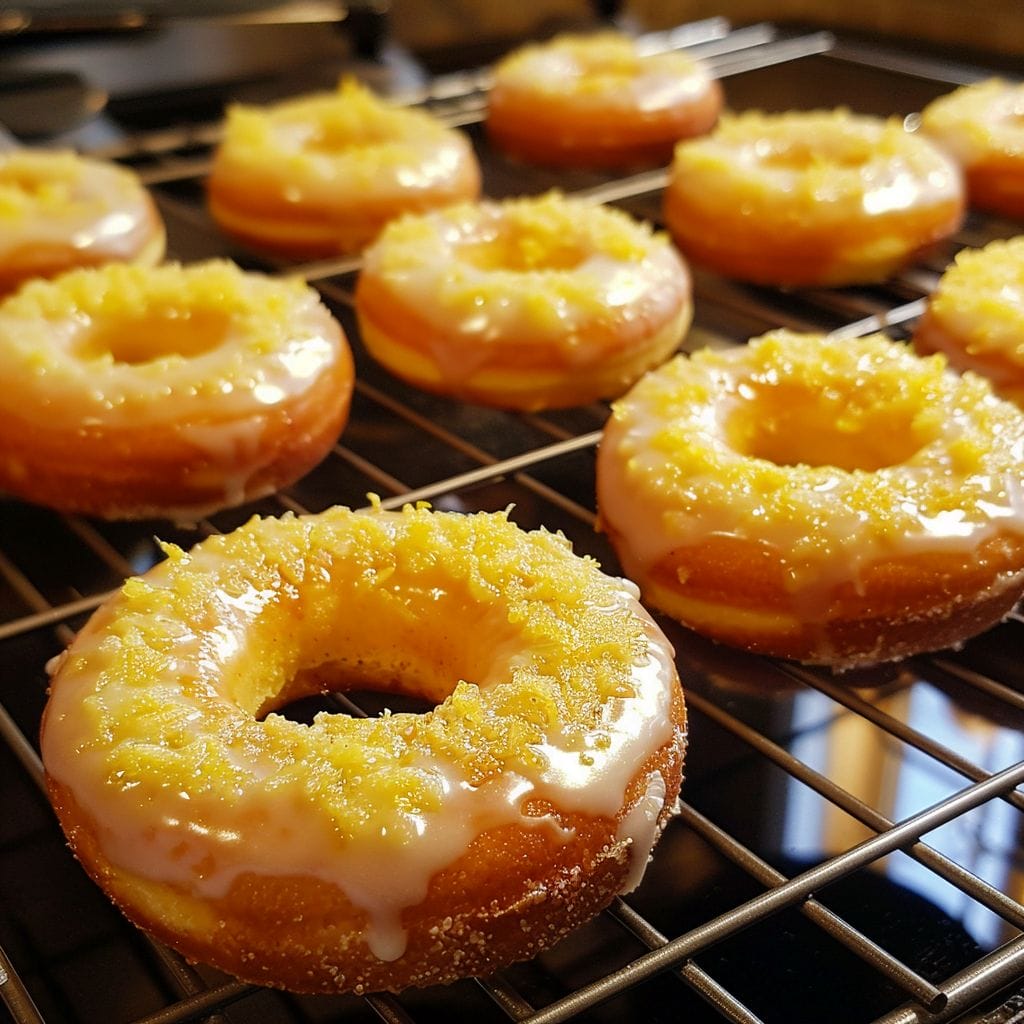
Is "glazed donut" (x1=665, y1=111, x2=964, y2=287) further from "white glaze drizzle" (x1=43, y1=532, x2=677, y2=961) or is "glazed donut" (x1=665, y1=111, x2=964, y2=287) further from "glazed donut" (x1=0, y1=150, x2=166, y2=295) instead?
"white glaze drizzle" (x1=43, y1=532, x2=677, y2=961)

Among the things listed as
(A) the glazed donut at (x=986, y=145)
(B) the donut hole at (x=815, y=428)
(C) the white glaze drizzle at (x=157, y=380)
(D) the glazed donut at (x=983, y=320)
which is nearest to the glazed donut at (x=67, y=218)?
(C) the white glaze drizzle at (x=157, y=380)

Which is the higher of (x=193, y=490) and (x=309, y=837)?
(x=309, y=837)

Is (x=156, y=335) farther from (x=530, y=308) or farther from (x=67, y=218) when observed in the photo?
(x=530, y=308)

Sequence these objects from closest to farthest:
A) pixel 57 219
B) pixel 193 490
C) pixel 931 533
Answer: pixel 931 533 → pixel 193 490 → pixel 57 219

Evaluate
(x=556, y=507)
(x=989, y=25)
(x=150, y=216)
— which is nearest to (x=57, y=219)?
(x=150, y=216)

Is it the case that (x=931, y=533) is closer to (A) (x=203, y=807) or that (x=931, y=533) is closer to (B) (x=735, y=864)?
(B) (x=735, y=864)

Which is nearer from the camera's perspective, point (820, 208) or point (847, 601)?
point (847, 601)

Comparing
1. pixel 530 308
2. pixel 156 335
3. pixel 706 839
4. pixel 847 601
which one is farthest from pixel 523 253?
pixel 706 839
